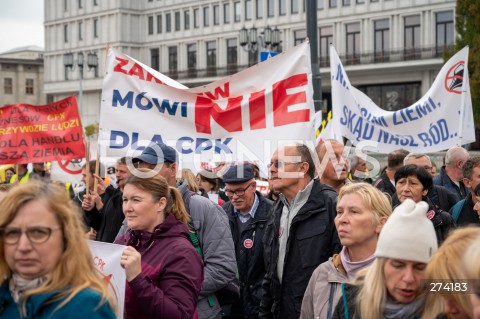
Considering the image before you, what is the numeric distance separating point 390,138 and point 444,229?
169 inches

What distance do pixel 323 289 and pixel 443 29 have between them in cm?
5136

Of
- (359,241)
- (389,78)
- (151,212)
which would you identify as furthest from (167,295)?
(389,78)

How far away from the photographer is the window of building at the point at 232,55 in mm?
63312

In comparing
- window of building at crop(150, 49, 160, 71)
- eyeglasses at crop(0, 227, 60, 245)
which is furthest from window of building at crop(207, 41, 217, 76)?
eyeglasses at crop(0, 227, 60, 245)

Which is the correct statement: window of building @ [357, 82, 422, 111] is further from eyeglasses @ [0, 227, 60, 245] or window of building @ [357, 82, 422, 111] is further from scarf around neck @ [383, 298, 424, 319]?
eyeglasses @ [0, 227, 60, 245]

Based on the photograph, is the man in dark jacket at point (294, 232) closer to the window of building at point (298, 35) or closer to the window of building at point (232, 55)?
the window of building at point (298, 35)

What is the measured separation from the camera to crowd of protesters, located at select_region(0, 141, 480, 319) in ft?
9.37

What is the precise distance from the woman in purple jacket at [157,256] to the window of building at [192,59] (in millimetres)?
61776

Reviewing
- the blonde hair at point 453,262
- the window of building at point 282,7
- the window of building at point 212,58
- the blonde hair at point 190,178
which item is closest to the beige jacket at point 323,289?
the blonde hair at point 453,262

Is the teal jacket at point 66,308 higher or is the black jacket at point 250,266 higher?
the teal jacket at point 66,308

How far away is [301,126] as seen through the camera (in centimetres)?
696

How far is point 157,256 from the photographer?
4156mm

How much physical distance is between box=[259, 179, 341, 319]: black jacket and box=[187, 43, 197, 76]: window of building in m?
61.1

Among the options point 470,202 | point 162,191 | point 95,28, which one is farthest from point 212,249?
point 95,28
